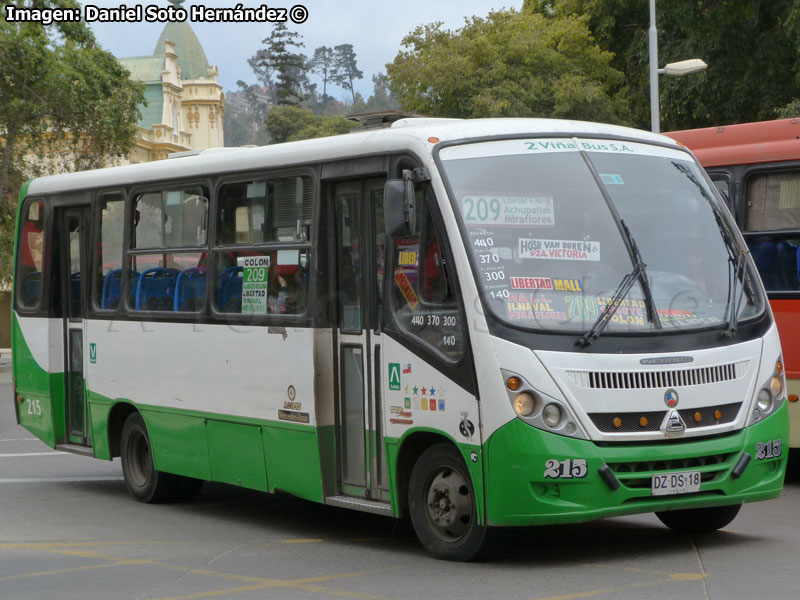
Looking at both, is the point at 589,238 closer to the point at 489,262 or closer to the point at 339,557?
the point at 489,262

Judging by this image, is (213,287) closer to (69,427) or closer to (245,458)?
(245,458)

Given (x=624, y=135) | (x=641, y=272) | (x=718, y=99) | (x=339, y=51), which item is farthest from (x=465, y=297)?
(x=339, y=51)

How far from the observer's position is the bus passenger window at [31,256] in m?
13.4

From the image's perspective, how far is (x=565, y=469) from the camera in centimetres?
758

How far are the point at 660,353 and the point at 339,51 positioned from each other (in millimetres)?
191164

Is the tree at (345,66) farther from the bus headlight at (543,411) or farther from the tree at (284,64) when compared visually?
the bus headlight at (543,411)

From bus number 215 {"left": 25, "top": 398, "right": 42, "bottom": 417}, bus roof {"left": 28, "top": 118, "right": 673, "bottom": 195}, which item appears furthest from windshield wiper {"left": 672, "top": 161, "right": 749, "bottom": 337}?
bus number 215 {"left": 25, "top": 398, "right": 42, "bottom": 417}

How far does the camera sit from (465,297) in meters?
7.93

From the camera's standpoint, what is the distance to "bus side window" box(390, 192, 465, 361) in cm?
812

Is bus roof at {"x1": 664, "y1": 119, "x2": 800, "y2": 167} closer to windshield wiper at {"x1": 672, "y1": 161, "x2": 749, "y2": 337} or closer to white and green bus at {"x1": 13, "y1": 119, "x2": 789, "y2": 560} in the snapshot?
white and green bus at {"x1": 13, "y1": 119, "x2": 789, "y2": 560}

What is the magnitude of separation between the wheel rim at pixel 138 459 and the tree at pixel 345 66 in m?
185

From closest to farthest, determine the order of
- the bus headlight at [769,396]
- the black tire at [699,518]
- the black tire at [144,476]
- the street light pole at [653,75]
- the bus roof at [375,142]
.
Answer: the bus headlight at [769,396] → the bus roof at [375,142] → the black tire at [699,518] → the black tire at [144,476] → the street light pole at [653,75]

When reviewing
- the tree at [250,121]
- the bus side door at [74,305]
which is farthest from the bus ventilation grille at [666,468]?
the tree at [250,121]

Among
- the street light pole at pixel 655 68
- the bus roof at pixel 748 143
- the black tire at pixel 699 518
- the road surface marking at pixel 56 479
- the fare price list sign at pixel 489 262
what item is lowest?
the road surface marking at pixel 56 479
